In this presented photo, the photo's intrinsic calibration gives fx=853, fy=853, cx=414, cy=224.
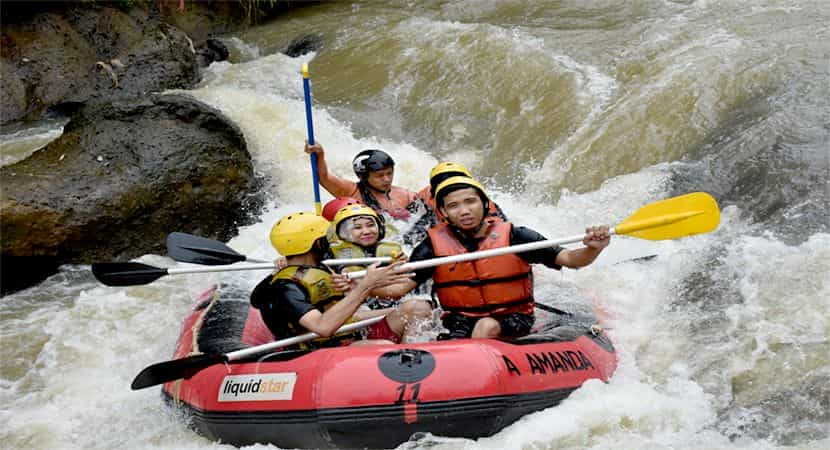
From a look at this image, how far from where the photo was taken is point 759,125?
22.2 feet

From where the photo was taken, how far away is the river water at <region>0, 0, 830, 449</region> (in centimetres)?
419

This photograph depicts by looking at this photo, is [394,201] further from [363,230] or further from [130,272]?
[130,272]

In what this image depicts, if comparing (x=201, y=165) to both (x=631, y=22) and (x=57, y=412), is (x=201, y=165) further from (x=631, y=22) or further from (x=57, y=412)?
(x=631, y=22)

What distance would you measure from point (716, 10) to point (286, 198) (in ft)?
16.6

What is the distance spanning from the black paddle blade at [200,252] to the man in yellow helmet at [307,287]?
0.83 metres

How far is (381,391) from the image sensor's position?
358 cm

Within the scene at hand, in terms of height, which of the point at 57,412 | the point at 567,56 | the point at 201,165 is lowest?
the point at 57,412

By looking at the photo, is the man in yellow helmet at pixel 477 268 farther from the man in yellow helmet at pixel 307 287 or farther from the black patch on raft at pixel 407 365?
the black patch on raft at pixel 407 365

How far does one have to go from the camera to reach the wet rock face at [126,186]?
21.1ft

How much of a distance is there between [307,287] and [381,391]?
645 millimetres

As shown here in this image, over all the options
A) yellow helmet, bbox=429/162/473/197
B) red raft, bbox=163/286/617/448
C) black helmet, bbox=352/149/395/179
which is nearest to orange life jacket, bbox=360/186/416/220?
black helmet, bbox=352/149/395/179

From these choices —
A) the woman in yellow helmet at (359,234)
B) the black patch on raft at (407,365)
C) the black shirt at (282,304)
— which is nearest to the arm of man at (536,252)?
the woman in yellow helmet at (359,234)

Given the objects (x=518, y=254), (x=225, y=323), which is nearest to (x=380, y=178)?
(x=225, y=323)

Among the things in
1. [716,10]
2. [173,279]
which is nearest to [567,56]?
[716,10]
